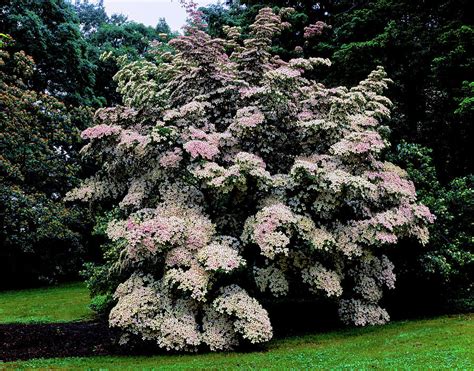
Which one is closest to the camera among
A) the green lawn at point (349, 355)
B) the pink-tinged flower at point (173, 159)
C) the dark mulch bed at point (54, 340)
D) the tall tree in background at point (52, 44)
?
the green lawn at point (349, 355)

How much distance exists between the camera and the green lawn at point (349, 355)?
26.6ft

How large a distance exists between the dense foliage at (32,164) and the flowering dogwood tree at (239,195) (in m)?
6.81

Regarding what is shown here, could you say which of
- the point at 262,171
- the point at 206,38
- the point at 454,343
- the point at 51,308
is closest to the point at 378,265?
the point at 454,343

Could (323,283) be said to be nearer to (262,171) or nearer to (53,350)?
(262,171)

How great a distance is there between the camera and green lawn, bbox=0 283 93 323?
15.3 meters

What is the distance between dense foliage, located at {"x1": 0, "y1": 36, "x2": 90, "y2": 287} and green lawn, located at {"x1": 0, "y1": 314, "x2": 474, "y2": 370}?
31.7 ft

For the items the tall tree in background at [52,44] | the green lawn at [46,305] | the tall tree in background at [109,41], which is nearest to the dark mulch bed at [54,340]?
the green lawn at [46,305]

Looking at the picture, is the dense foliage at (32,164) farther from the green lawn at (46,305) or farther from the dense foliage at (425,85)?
the dense foliage at (425,85)

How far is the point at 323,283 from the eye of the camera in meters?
10.5

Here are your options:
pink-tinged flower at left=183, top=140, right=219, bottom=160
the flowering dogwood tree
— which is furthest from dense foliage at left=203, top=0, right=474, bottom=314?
pink-tinged flower at left=183, top=140, right=219, bottom=160

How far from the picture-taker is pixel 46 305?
1766 cm

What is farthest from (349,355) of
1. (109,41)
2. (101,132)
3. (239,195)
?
(109,41)

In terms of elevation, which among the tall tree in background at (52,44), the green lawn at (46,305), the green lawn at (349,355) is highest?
the tall tree in background at (52,44)

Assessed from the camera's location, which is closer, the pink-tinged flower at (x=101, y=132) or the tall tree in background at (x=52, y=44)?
the pink-tinged flower at (x=101, y=132)
